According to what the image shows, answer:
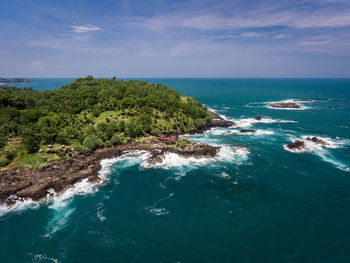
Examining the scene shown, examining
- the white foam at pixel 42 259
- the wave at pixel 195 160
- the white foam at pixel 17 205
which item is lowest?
the white foam at pixel 42 259

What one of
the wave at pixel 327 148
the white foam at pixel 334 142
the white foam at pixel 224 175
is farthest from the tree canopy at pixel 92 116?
the white foam at pixel 334 142

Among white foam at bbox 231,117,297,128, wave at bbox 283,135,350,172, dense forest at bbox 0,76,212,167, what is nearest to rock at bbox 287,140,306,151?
wave at bbox 283,135,350,172

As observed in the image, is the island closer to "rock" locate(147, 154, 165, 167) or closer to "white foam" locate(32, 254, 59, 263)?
"rock" locate(147, 154, 165, 167)

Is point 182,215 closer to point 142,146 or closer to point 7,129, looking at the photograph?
point 142,146

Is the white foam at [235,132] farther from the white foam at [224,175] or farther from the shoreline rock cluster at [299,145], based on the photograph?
the white foam at [224,175]

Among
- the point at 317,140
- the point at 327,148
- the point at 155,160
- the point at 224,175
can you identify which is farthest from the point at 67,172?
the point at 317,140

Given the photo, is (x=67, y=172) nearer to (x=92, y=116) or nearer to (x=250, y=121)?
(x=92, y=116)

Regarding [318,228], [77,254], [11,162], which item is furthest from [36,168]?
[318,228]

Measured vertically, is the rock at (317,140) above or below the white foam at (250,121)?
below
